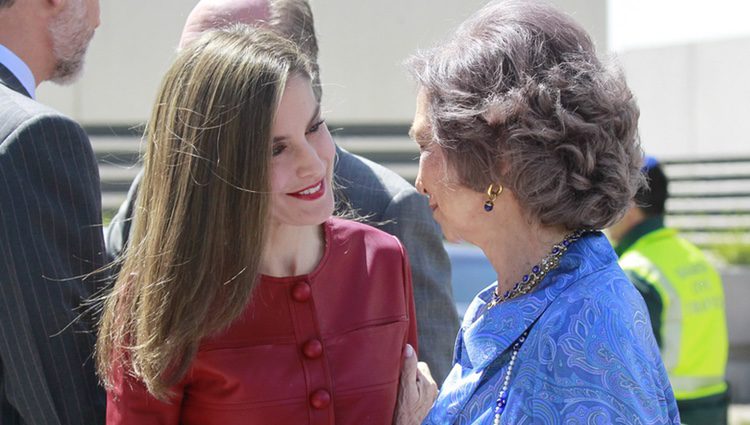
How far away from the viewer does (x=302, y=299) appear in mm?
2035

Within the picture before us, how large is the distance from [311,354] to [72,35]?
39.9 inches

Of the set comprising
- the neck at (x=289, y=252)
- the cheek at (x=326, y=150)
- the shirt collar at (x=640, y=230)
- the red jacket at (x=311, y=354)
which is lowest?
the shirt collar at (x=640, y=230)

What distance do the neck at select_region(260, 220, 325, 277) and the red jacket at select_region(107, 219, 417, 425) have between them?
0.03 m

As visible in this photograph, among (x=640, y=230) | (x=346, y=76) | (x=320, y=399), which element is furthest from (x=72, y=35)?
(x=346, y=76)

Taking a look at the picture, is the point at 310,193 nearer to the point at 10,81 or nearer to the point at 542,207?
the point at 542,207

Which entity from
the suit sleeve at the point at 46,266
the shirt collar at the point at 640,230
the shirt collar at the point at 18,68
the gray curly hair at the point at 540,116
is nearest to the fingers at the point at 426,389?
the gray curly hair at the point at 540,116

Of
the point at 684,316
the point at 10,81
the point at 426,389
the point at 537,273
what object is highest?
the point at 10,81

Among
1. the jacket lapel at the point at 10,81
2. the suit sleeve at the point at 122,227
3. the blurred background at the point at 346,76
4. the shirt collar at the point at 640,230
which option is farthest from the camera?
the blurred background at the point at 346,76

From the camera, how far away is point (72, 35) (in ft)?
7.89

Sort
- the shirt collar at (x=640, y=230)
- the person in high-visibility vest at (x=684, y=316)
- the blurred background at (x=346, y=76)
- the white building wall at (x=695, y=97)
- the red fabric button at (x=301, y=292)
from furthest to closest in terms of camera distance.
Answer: the white building wall at (x=695, y=97)
the blurred background at (x=346, y=76)
the shirt collar at (x=640, y=230)
the person in high-visibility vest at (x=684, y=316)
the red fabric button at (x=301, y=292)

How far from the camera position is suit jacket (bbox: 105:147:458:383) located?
8.23 feet

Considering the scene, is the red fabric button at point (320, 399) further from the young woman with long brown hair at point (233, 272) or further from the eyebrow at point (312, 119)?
the eyebrow at point (312, 119)

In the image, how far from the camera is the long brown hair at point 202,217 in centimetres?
191

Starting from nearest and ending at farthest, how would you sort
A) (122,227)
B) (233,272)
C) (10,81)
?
(233,272) < (10,81) < (122,227)
